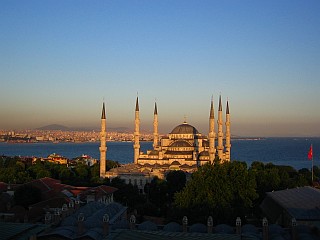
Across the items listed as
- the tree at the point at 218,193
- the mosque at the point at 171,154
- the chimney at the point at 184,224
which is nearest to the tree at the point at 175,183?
the mosque at the point at 171,154

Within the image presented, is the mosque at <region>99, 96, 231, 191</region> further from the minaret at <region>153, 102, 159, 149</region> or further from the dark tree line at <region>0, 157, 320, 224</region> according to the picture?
the dark tree line at <region>0, 157, 320, 224</region>

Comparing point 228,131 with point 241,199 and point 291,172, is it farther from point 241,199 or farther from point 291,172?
point 241,199

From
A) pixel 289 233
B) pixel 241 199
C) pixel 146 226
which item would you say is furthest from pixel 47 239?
pixel 241 199

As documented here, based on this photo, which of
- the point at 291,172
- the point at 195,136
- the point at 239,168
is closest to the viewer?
the point at 239,168

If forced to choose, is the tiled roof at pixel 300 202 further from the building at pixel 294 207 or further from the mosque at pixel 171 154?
the mosque at pixel 171 154

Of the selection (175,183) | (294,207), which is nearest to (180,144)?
(175,183)

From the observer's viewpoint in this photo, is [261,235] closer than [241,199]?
Yes

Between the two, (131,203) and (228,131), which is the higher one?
(228,131)

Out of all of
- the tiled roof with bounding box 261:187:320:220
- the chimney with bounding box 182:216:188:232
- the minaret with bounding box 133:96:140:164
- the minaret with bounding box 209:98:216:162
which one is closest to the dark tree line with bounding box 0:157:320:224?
the tiled roof with bounding box 261:187:320:220

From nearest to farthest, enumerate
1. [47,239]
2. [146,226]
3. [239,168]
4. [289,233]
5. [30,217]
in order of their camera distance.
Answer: [47,239], [289,233], [146,226], [30,217], [239,168]
